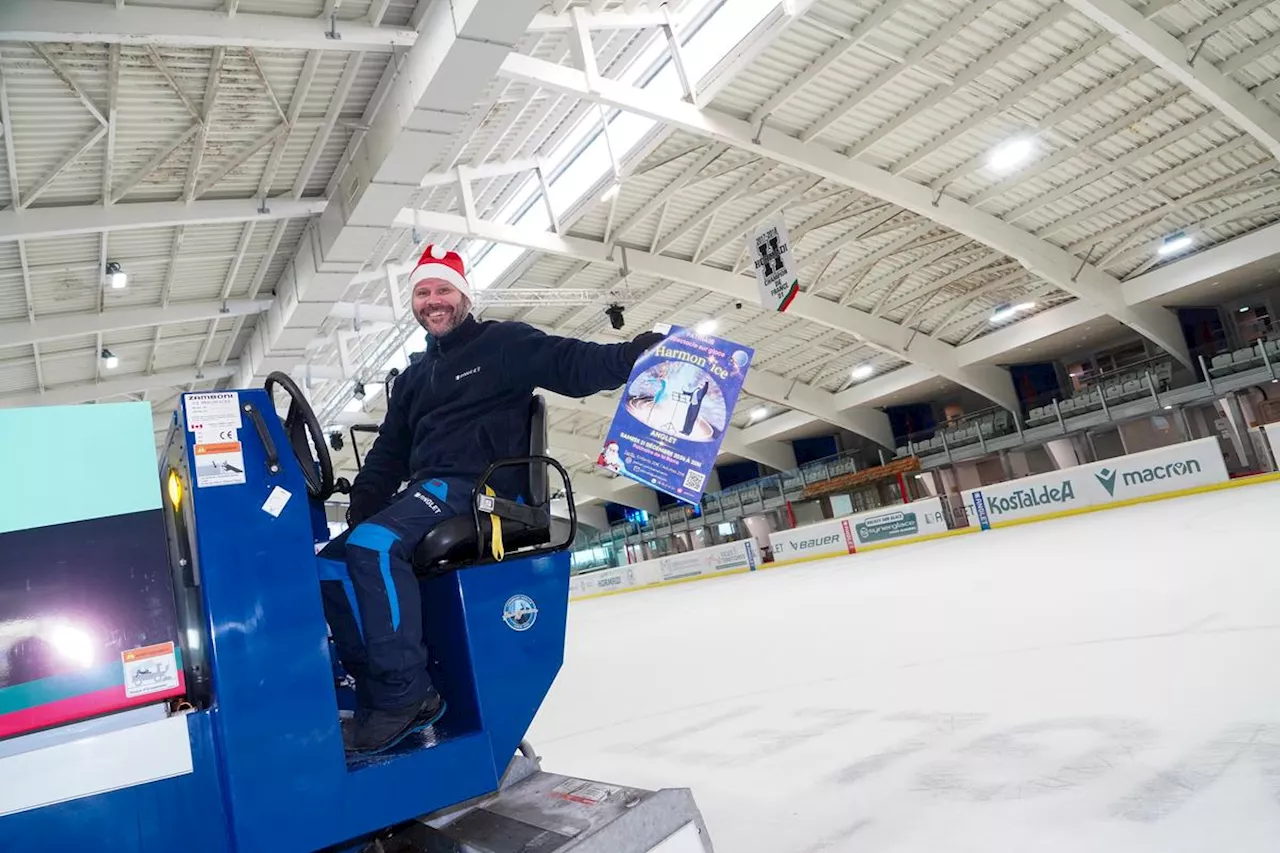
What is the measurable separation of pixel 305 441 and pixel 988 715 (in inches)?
112

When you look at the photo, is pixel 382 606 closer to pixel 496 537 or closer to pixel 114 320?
pixel 496 537

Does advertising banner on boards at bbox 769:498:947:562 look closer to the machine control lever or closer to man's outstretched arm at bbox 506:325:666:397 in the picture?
man's outstretched arm at bbox 506:325:666:397

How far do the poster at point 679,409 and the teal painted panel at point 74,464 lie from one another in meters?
1.24

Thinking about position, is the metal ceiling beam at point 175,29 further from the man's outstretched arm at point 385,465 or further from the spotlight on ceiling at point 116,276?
the man's outstretched arm at point 385,465

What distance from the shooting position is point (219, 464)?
82.5 inches

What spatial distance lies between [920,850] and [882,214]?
2022 centimetres

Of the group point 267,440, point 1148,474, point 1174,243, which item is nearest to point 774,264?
point 1148,474

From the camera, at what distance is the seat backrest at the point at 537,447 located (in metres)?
2.70

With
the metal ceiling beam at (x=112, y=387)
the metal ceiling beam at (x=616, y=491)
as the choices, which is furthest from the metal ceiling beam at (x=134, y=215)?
the metal ceiling beam at (x=616, y=491)

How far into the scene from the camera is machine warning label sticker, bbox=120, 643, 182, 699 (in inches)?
71.5

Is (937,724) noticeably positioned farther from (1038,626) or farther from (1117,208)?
(1117,208)

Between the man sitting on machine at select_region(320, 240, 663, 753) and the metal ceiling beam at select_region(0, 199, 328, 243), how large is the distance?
11.0 m

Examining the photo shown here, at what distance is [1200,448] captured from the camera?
14.2 metres

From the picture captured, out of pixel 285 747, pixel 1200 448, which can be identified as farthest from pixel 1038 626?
pixel 1200 448
